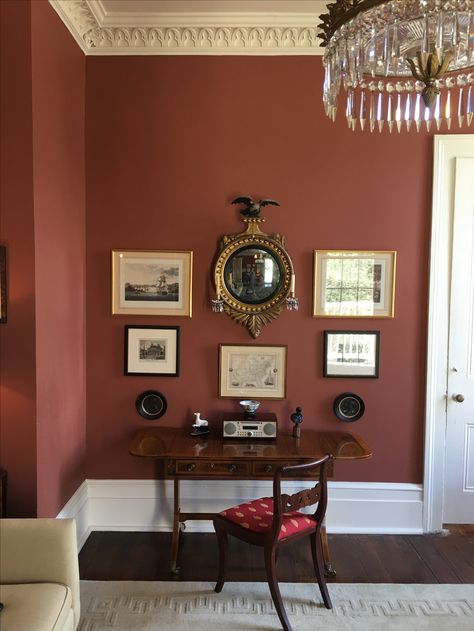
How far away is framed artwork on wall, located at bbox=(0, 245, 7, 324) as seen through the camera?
7.93 ft

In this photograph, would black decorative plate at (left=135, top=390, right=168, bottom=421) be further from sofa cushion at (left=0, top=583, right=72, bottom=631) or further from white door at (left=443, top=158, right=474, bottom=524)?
white door at (left=443, top=158, right=474, bottom=524)

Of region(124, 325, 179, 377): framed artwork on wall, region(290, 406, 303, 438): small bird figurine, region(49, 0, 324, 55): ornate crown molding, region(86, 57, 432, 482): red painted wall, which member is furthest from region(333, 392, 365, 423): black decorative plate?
region(49, 0, 324, 55): ornate crown molding

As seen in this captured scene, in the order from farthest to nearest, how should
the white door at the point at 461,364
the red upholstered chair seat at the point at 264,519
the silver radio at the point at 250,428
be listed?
the white door at the point at 461,364 < the silver radio at the point at 250,428 < the red upholstered chair seat at the point at 264,519

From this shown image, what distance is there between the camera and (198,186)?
10.6 feet

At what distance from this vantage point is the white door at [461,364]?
3.25 metres

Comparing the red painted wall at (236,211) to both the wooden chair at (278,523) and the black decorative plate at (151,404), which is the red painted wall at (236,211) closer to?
the black decorative plate at (151,404)

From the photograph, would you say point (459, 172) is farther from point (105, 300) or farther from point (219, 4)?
point (105, 300)

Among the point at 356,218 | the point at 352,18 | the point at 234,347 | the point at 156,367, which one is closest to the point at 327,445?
the point at 234,347

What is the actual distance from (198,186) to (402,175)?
4.56 feet

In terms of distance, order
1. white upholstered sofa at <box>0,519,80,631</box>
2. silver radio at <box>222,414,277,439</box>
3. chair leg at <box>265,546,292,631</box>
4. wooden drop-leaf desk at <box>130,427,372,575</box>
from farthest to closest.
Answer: silver radio at <box>222,414,277,439</box> < wooden drop-leaf desk at <box>130,427,372,575</box> < chair leg at <box>265,546,292,631</box> < white upholstered sofa at <box>0,519,80,631</box>

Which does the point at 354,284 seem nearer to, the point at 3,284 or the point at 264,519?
the point at 264,519

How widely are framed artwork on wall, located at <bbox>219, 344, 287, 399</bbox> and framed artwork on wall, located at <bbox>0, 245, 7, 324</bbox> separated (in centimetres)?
139

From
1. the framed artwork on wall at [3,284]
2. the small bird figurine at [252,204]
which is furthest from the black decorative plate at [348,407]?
the framed artwork on wall at [3,284]

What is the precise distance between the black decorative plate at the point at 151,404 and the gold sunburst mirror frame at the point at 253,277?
29.0 inches
